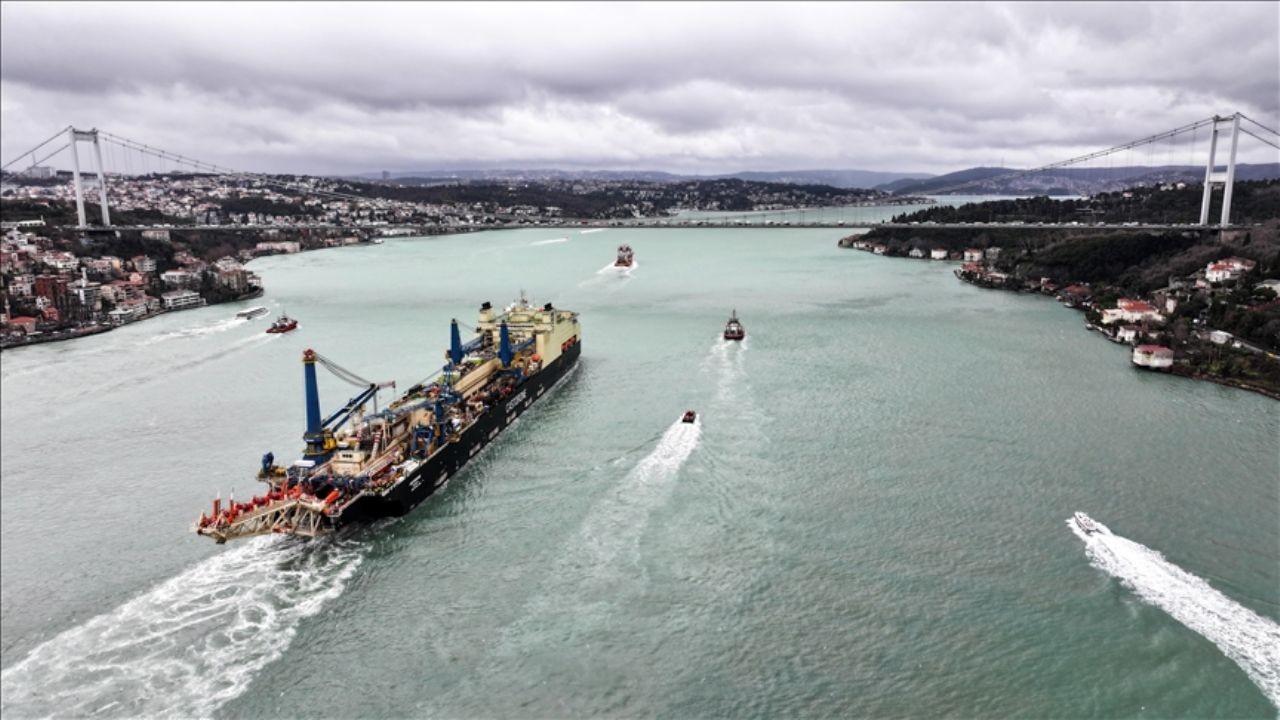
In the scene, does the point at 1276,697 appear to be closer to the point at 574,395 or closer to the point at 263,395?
the point at 574,395

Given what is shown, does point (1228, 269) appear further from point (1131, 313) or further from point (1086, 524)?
point (1086, 524)

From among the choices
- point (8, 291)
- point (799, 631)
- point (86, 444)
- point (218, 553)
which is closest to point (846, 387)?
point (799, 631)

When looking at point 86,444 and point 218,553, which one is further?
point 86,444

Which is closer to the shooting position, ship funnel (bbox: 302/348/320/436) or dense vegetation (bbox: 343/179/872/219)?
ship funnel (bbox: 302/348/320/436)

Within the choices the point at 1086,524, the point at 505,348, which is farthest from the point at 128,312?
→ the point at 1086,524

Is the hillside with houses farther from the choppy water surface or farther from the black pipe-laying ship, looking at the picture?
the black pipe-laying ship

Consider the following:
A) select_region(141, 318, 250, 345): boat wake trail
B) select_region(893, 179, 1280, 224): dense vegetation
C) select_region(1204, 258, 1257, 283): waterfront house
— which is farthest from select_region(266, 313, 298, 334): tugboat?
select_region(893, 179, 1280, 224): dense vegetation
